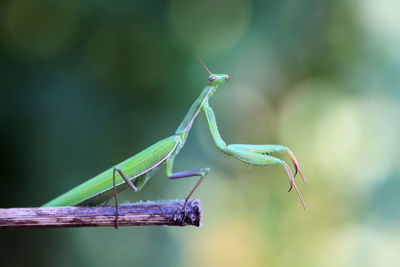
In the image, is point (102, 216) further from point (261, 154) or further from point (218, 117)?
point (218, 117)

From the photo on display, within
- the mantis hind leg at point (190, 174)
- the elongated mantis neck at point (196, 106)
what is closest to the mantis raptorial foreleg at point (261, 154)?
the mantis hind leg at point (190, 174)

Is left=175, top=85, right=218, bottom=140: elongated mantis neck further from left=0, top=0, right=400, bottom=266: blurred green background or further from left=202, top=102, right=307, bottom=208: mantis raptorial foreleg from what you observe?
left=0, top=0, right=400, bottom=266: blurred green background

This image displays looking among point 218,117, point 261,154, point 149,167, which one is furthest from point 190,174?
point 218,117

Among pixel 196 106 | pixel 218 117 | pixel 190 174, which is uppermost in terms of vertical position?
pixel 218 117

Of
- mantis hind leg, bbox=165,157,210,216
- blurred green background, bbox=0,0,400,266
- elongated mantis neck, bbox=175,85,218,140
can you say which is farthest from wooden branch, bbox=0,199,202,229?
blurred green background, bbox=0,0,400,266

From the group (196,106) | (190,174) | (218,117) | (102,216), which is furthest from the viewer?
(218,117)

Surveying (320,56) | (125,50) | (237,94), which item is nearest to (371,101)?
(320,56)
